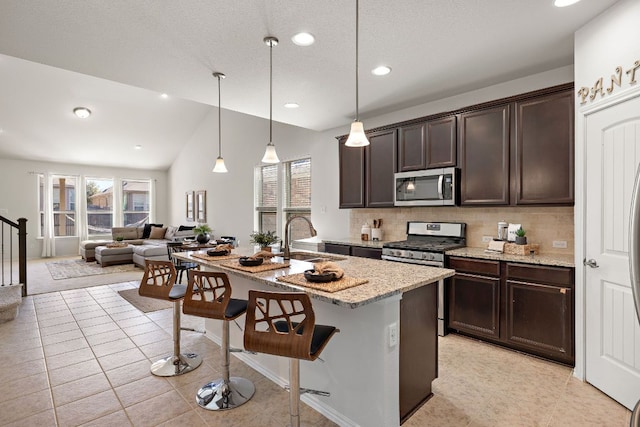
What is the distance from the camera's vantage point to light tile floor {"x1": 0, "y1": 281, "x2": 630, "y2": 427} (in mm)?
2080

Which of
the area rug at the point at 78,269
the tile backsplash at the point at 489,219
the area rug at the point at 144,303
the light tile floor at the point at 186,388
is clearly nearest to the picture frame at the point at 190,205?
the area rug at the point at 78,269

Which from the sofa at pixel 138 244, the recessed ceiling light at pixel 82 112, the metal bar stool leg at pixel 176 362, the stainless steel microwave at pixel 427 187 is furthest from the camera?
the sofa at pixel 138 244

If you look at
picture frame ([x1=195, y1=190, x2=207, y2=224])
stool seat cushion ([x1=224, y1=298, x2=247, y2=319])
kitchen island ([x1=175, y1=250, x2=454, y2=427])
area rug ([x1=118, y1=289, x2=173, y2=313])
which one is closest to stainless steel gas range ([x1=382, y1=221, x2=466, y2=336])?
kitchen island ([x1=175, y1=250, x2=454, y2=427])

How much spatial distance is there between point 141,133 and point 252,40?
695 cm

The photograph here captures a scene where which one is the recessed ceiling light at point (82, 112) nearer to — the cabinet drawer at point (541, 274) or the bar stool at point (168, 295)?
the bar stool at point (168, 295)

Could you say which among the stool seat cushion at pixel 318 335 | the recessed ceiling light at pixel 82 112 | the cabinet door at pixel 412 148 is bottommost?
the stool seat cushion at pixel 318 335

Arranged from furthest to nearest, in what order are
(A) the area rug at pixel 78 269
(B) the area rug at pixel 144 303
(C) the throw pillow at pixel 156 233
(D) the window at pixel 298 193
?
(C) the throw pillow at pixel 156 233
(A) the area rug at pixel 78 269
(D) the window at pixel 298 193
(B) the area rug at pixel 144 303

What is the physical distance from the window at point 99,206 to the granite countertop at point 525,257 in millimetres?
10042

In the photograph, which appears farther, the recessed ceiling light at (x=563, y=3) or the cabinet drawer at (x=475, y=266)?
the cabinet drawer at (x=475, y=266)

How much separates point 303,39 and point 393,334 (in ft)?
7.53

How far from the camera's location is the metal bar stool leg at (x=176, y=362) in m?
2.66

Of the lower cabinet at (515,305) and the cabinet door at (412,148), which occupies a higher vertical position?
the cabinet door at (412,148)

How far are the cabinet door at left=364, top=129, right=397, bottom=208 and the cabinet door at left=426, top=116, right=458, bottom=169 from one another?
1.56 ft

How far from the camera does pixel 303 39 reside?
263 centimetres
